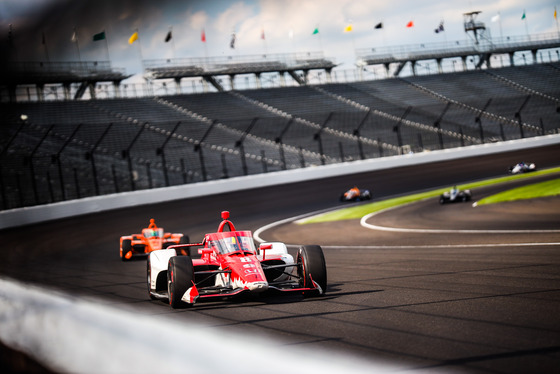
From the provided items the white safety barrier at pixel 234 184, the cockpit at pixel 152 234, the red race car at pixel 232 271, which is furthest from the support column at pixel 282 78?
the red race car at pixel 232 271

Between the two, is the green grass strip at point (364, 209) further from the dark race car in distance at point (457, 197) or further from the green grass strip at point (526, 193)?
the green grass strip at point (526, 193)

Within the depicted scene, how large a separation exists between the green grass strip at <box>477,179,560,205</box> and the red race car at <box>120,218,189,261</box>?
24.5 ft

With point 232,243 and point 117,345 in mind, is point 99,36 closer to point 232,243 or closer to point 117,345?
point 117,345

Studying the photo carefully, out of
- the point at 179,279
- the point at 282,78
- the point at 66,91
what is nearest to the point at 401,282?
the point at 179,279

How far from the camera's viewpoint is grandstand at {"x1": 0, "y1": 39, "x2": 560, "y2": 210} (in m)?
23.2

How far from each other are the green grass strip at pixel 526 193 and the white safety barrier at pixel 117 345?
12894 mm

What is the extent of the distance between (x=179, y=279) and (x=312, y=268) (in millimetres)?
1133

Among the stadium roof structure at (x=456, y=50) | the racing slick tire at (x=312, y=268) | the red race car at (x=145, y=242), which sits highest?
the stadium roof structure at (x=456, y=50)

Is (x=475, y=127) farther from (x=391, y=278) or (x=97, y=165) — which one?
(x=391, y=278)

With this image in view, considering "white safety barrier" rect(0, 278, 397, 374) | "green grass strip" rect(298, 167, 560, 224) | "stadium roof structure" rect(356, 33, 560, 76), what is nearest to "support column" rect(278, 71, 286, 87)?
"stadium roof structure" rect(356, 33, 560, 76)

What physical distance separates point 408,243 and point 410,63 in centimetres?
4300

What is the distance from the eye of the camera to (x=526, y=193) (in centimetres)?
1508

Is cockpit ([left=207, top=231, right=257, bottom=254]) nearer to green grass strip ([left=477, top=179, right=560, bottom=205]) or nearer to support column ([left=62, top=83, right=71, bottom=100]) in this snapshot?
green grass strip ([left=477, top=179, right=560, bottom=205])

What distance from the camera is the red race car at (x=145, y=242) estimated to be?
11.1 m
